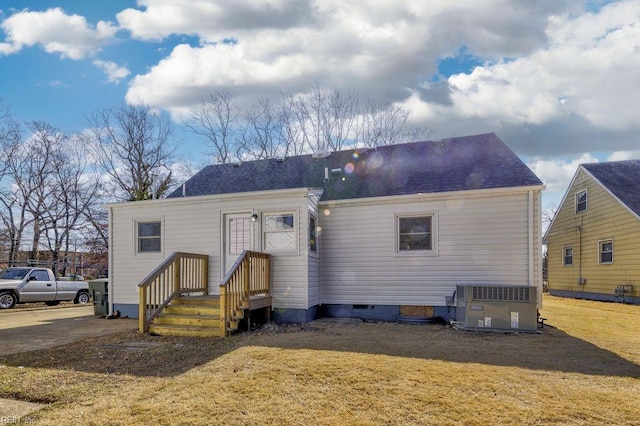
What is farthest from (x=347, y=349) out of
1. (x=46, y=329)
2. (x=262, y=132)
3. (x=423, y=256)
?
(x=262, y=132)

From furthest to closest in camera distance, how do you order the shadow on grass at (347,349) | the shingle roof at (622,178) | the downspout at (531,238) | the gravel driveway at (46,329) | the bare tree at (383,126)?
1. the bare tree at (383,126)
2. the shingle roof at (622,178)
3. the downspout at (531,238)
4. the gravel driveway at (46,329)
5. the shadow on grass at (347,349)

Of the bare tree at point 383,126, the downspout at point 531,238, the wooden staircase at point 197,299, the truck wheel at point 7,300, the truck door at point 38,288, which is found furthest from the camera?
the bare tree at point 383,126

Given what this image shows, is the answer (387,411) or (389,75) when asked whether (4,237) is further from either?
(387,411)

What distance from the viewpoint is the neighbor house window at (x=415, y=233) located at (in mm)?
9609

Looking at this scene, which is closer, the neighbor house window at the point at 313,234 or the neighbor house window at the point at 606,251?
the neighbor house window at the point at 313,234

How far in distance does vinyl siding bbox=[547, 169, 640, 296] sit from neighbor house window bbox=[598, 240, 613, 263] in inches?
6.7

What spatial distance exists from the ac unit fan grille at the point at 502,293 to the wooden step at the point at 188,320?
5.16 m

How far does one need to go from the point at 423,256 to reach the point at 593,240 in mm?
10923

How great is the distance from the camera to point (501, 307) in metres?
7.93

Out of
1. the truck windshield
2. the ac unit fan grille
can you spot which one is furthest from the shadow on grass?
the truck windshield

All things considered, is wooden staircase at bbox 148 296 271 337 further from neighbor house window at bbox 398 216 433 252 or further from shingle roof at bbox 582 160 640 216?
shingle roof at bbox 582 160 640 216

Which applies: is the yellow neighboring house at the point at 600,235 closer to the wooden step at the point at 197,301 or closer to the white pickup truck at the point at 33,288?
the wooden step at the point at 197,301

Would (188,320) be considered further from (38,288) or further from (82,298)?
(82,298)

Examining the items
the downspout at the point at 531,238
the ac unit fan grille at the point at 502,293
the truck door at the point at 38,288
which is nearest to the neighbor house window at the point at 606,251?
the downspout at the point at 531,238
